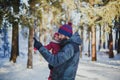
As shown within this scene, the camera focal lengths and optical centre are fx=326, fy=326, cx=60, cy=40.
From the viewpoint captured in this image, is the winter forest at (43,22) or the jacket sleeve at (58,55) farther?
the winter forest at (43,22)

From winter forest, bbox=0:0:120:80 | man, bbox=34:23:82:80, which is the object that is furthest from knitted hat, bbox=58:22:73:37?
winter forest, bbox=0:0:120:80

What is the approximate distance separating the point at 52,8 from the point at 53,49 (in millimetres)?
17183

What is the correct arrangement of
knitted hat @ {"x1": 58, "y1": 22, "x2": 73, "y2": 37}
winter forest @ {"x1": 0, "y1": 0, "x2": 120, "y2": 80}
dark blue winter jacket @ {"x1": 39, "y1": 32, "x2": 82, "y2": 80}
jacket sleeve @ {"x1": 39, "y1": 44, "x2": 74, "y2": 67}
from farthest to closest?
winter forest @ {"x1": 0, "y1": 0, "x2": 120, "y2": 80}
knitted hat @ {"x1": 58, "y1": 22, "x2": 73, "y2": 37}
dark blue winter jacket @ {"x1": 39, "y1": 32, "x2": 82, "y2": 80}
jacket sleeve @ {"x1": 39, "y1": 44, "x2": 74, "y2": 67}

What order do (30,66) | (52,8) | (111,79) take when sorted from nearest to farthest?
(111,79) < (30,66) < (52,8)

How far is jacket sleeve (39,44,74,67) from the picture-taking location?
183 inches

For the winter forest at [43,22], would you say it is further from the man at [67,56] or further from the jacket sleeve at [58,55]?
the jacket sleeve at [58,55]

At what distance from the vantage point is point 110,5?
27.3 meters

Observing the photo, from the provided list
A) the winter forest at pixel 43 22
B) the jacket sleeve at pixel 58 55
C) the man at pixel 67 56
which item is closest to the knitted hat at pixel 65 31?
the man at pixel 67 56

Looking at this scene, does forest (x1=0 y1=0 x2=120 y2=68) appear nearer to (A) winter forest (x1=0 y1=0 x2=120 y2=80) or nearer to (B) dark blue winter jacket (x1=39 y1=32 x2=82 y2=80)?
(A) winter forest (x1=0 y1=0 x2=120 y2=80)

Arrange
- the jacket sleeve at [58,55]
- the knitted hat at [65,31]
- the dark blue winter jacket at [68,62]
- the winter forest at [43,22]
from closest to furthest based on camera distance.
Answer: the jacket sleeve at [58,55] → the dark blue winter jacket at [68,62] → the knitted hat at [65,31] → the winter forest at [43,22]

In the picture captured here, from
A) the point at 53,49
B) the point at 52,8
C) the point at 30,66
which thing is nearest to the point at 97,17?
the point at 52,8

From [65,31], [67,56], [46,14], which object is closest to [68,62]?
[67,56]

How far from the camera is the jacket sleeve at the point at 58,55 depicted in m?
4.64

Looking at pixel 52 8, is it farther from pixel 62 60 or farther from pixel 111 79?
pixel 62 60
